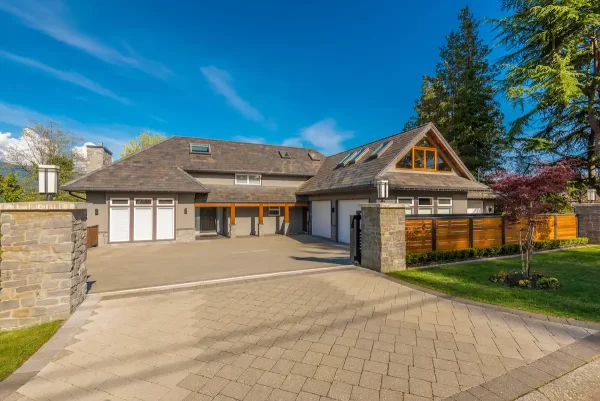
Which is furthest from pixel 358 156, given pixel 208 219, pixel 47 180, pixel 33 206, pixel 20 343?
pixel 20 343

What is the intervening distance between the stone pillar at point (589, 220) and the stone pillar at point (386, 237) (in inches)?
452

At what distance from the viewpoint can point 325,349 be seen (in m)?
3.76

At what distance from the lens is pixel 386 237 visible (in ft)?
26.7

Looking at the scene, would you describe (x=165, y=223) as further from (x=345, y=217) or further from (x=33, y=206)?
(x=33, y=206)

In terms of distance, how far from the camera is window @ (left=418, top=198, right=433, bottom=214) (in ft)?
46.2

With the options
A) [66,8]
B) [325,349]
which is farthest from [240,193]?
[325,349]

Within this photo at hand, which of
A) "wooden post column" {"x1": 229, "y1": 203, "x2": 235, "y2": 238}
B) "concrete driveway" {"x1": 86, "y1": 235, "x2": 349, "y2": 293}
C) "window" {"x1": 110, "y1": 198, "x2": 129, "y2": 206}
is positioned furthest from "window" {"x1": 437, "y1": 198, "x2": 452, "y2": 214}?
"window" {"x1": 110, "y1": 198, "x2": 129, "y2": 206}

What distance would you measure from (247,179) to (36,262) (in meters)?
15.5

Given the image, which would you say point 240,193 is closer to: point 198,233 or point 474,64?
point 198,233

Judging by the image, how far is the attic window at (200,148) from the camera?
1920cm

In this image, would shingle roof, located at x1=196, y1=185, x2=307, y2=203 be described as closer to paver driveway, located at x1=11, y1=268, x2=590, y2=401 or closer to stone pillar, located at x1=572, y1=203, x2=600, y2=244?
paver driveway, located at x1=11, y1=268, x2=590, y2=401

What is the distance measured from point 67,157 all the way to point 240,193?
A: 22364mm

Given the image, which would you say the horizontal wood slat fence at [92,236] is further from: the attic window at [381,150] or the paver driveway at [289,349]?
the attic window at [381,150]

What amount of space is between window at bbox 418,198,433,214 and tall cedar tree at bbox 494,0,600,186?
746 centimetres
